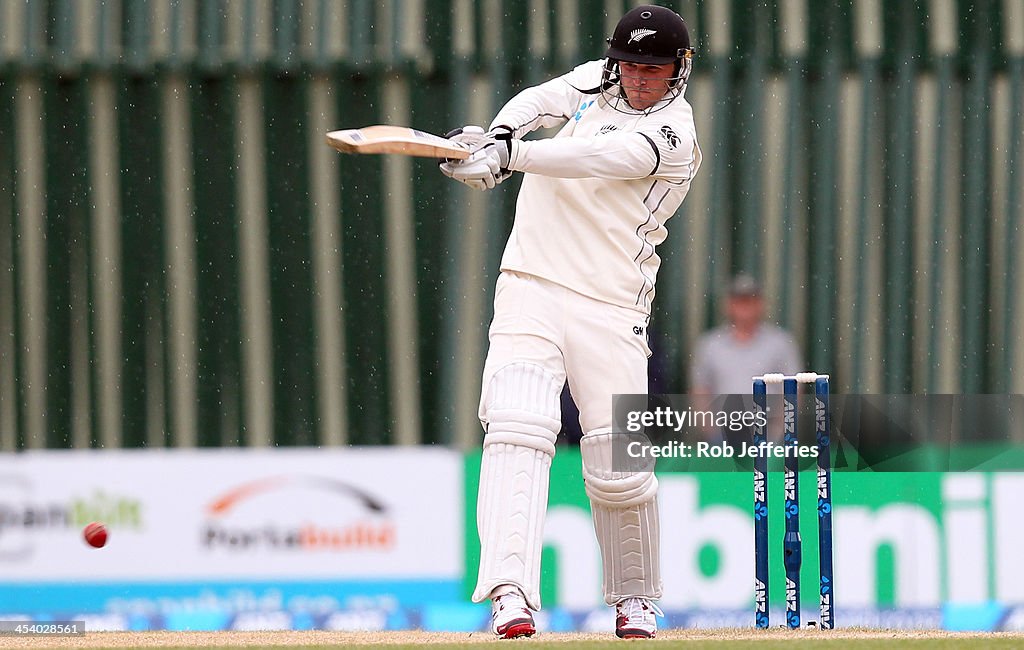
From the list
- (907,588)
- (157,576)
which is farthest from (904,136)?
(157,576)

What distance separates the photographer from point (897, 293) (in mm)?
5090

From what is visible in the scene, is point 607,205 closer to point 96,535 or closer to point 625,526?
point 625,526

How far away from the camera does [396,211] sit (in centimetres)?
514

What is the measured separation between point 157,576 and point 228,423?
565 mm

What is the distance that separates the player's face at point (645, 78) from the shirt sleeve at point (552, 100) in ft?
0.47

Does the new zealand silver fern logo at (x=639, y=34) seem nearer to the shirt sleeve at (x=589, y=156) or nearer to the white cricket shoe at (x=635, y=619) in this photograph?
the shirt sleeve at (x=589, y=156)

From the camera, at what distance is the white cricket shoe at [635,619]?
3553 millimetres

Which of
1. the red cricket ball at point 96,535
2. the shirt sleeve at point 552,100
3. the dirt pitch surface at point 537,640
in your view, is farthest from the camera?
the red cricket ball at point 96,535

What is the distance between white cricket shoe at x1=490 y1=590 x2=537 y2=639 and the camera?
3.25 meters

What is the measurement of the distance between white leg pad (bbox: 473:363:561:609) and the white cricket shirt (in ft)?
0.88

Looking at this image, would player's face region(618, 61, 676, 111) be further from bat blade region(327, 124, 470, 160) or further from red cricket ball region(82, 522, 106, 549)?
red cricket ball region(82, 522, 106, 549)

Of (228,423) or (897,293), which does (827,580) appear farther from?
(228,423)

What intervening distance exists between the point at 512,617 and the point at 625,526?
0.44m

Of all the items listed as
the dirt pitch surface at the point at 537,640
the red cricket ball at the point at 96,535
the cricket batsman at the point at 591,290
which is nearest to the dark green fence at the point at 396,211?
the red cricket ball at the point at 96,535
